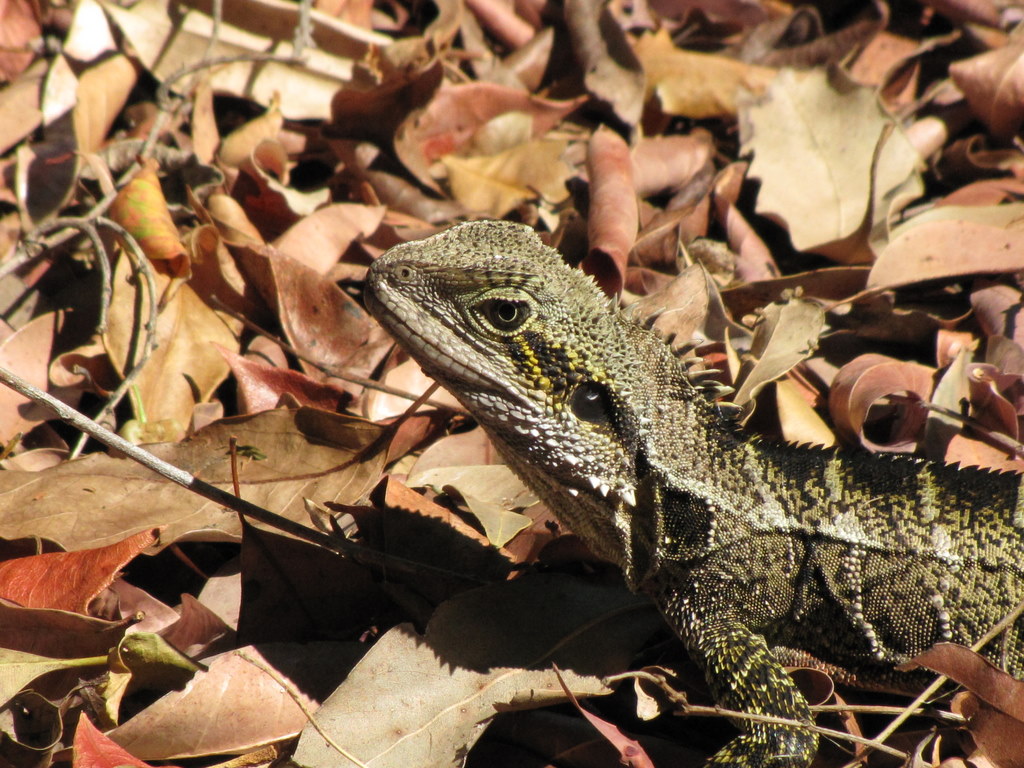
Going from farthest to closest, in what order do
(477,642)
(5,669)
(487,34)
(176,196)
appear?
(487,34)
(176,196)
(477,642)
(5,669)

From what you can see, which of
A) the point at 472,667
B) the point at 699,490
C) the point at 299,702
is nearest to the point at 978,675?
the point at 699,490

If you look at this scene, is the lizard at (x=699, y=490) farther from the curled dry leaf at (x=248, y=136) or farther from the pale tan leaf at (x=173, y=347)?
the curled dry leaf at (x=248, y=136)

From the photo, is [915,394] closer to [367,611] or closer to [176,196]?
[367,611]

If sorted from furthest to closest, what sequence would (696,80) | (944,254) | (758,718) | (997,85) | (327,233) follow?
(696,80)
(997,85)
(327,233)
(944,254)
(758,718)

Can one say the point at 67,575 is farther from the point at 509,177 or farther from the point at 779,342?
the point at 509,177

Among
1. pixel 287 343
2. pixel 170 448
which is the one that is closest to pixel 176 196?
pixel 287 343

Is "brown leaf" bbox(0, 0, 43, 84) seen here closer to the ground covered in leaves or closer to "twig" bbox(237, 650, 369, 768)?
the ground covered in leaves

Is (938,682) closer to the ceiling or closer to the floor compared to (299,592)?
closer to the ceiling
